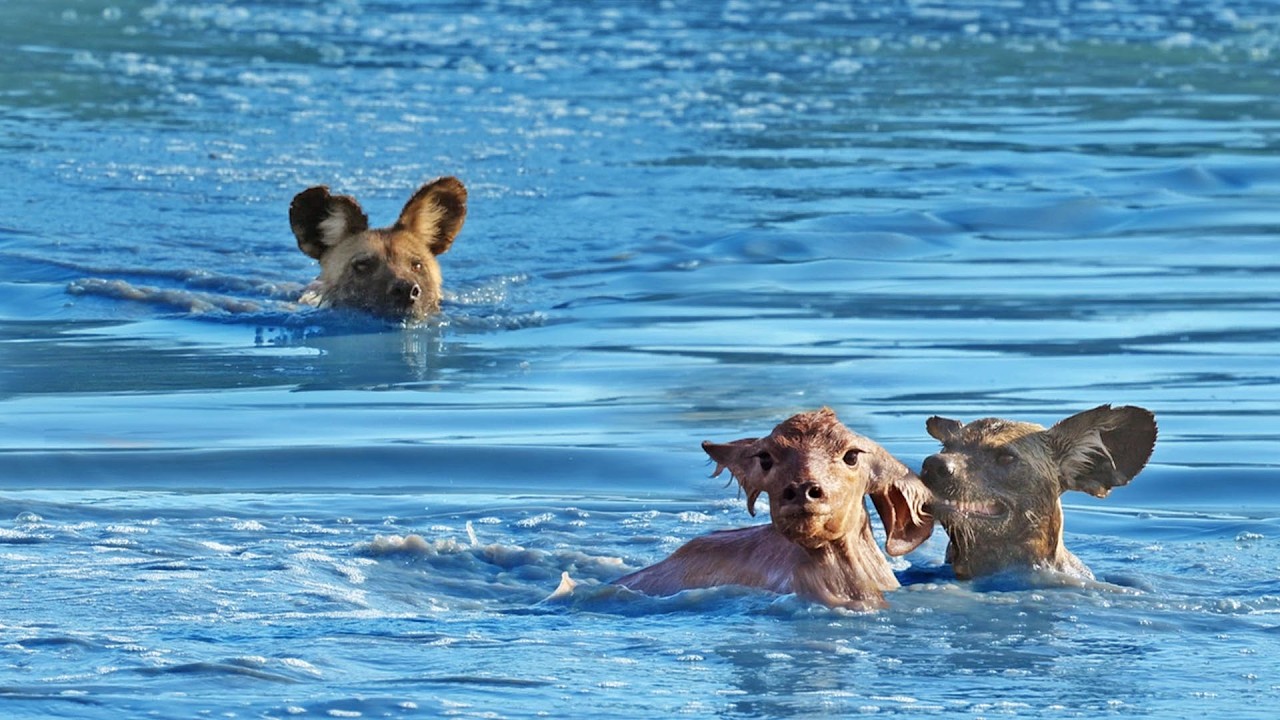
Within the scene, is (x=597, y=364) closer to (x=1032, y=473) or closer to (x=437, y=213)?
(x=437, y=213)

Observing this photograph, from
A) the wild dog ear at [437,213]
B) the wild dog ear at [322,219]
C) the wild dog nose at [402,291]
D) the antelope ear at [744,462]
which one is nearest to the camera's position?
the antelope ear at [744,462]

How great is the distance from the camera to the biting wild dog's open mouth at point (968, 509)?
6949 mm

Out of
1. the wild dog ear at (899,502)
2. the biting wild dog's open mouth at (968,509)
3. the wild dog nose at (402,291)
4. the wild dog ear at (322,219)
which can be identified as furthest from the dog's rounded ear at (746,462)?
the wild dog ear at (322,219)

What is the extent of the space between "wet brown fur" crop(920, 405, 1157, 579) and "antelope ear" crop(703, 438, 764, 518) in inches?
44.4

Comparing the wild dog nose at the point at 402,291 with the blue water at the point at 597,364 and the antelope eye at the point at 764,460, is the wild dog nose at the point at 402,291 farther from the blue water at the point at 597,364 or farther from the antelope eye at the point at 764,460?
the antelope eye at the point at 764,460

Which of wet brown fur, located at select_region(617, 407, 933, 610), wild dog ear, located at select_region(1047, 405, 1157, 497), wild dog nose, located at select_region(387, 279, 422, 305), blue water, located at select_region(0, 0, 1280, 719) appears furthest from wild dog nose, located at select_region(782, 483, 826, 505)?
wild dog nose, located at select_region(387, 279, 422, 305)

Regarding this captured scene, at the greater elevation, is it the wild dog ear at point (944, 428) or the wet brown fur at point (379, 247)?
the wet brown fur at point (379, 247)

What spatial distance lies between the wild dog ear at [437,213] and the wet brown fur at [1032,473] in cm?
618

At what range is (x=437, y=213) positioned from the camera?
43.3ft

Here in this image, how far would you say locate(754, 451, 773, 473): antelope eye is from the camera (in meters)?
6.10

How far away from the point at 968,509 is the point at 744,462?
3.90 feet

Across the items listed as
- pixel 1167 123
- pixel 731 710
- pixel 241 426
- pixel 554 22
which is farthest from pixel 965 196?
pixel 554 22

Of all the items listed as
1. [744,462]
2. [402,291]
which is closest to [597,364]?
[402,291]

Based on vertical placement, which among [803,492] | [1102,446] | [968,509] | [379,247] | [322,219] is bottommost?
[968,509]
